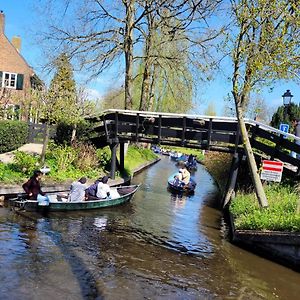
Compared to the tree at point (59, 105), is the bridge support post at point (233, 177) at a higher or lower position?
lower

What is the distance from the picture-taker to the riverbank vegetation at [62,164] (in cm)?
1662

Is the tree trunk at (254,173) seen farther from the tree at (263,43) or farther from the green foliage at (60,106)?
the green foliage at (60,106)

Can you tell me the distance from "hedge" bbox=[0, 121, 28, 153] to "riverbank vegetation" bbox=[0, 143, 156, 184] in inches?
92.8

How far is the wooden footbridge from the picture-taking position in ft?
57.7

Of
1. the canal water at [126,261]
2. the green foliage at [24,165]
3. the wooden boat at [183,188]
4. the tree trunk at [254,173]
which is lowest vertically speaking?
the canal water at [126,261]

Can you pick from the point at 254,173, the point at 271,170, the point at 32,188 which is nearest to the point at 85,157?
the point at 32,188

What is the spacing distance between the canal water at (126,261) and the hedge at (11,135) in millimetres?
9325

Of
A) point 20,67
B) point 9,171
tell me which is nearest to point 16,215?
point 9,171

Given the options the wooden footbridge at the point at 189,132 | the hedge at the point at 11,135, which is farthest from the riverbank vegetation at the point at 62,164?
the hedge at the point at 11,135

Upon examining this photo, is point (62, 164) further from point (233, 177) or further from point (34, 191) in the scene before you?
point (233, 177)

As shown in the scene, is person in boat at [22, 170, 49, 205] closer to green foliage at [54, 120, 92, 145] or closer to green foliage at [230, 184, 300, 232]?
green foliage at [230, 184, 300, 232]

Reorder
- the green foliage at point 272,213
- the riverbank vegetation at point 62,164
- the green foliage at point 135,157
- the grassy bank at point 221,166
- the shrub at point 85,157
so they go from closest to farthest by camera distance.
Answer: the green foliage at point 272,213 → the riverbank vegetation at point 62,164 → the shrub at point 85,157 → the grassy bank at point 221,166 → the green foliage at point 135,157

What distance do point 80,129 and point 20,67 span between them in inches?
850

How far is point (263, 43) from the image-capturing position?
1266 cm
